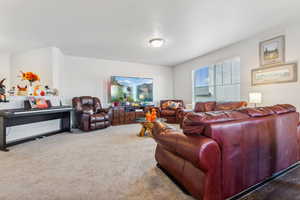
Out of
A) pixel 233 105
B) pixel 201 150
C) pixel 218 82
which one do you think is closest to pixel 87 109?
pixel 201 150

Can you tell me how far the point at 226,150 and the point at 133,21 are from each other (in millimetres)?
2747

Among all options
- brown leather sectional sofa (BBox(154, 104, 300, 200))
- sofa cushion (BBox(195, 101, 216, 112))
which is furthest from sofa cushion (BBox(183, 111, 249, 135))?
sofa cushion (BBox(195, 101, 216, 112))

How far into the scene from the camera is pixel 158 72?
6.74 m

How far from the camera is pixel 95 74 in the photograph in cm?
540

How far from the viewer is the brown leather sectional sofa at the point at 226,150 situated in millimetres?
1147

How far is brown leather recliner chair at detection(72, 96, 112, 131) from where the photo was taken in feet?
13.7

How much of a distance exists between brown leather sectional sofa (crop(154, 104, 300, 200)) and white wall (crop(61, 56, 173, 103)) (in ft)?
14.5

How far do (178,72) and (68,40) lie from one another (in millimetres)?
4645

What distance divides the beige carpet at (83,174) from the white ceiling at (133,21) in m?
2.55

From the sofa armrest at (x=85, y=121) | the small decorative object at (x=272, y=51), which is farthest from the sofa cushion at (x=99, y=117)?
the small decorative object at (x=272, y=51)

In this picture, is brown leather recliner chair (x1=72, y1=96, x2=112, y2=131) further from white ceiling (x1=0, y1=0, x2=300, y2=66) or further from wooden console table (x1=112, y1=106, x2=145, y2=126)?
white ceiling (x1=0, y1=0, x2=300, y2=66)

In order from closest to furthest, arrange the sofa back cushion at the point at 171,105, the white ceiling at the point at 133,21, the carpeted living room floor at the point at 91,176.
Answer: the carpeted living room floor at the point at 91,176
the white ceiling at the point at 133,21
the sofa back cushion at the point at 171,105

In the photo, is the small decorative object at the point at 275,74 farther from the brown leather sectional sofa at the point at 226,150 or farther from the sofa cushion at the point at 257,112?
the sofa cushion at the point at 257,112

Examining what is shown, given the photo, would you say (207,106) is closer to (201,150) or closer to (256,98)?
(256,98)
